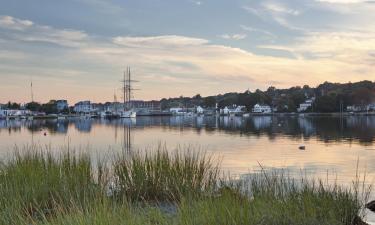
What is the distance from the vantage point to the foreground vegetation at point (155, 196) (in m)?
7.27

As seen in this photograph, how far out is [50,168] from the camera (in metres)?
11.2

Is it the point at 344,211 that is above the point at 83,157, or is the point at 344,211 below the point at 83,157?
below

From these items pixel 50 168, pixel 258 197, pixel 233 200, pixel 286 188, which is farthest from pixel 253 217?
pixel 50 168

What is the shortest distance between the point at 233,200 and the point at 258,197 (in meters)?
1.00

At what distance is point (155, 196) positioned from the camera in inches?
453

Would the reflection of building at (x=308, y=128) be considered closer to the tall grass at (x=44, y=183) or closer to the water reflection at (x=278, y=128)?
the water reflection at (x=278, y=128)

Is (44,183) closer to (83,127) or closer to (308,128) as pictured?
(308,128)

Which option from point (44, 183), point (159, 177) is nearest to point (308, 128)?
point (159, 177)

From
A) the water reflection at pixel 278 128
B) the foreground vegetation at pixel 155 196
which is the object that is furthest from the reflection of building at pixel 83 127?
the foreground vegetation at pixel 155 196

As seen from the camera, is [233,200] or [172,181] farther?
[172,181]

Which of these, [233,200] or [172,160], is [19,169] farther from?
[233,200]

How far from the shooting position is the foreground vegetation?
23.9 feet

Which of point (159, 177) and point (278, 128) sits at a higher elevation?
point (159, 177)

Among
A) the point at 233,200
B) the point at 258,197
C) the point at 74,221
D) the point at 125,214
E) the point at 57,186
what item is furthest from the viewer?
the point at 57,186
